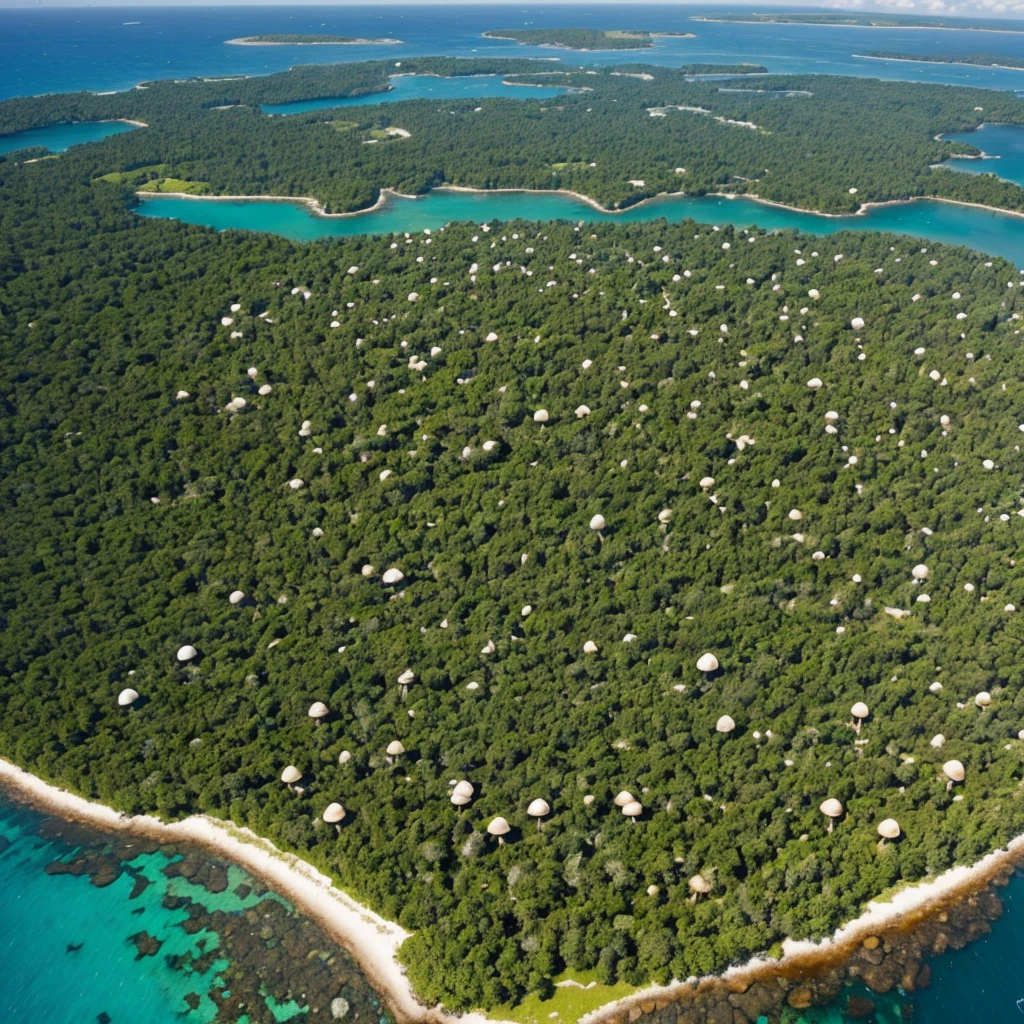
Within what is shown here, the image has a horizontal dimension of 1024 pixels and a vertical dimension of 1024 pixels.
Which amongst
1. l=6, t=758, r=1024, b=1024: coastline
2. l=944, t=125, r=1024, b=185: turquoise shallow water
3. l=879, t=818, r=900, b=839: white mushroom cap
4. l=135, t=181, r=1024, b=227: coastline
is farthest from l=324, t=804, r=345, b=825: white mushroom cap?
l=944, t=125, r=1024, b=185: turquoise shallow water

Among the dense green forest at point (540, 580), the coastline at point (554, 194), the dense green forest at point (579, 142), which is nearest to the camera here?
the dense green forest at point (540, 580)

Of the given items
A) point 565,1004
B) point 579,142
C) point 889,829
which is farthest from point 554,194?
point 565,1004

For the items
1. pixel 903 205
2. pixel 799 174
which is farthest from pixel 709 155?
pixel 903 205

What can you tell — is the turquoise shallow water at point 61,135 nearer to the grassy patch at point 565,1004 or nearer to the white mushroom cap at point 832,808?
the grassy patch at point 565,1004

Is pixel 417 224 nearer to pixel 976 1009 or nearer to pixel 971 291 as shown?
pixel 971 291

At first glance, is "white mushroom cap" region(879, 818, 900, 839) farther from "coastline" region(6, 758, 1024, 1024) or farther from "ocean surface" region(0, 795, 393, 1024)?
"ocean surface" region(0, 795, 393, 1024)

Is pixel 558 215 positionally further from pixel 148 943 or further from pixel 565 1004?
pixel 565 1004

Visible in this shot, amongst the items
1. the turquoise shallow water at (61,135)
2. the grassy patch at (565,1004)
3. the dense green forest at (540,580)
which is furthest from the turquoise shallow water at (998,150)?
the turquoise shallow water at (61,135)
